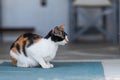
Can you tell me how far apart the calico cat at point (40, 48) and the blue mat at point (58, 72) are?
93 millimetres

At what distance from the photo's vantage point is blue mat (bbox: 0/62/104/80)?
3.63 metres

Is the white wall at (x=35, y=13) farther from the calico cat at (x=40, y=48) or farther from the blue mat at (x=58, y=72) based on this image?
the calico cat at (x=40, y=48)


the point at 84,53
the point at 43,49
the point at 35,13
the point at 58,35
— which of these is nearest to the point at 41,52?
the point at 43,49

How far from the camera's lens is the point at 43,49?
13.6ft

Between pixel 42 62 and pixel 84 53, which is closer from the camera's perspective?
pixel 42 62

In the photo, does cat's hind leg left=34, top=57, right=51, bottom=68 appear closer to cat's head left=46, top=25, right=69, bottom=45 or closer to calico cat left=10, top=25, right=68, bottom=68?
calico cat left=10, top=25, right=68, bottom=68

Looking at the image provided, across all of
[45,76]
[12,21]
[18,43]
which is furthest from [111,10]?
[45,76]

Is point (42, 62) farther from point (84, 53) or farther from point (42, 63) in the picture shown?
point (84, 53)

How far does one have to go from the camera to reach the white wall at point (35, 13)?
9250 mm

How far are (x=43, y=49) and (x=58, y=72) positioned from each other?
0.35 meters

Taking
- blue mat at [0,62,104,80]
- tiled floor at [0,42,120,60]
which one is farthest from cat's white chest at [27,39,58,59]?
tiled floor at [0,42,120,60]

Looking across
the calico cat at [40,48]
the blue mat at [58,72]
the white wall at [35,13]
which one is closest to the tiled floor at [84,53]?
the blue mat at [58,72]

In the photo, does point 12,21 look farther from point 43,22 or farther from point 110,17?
point 110,17

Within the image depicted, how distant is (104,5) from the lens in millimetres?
8586
